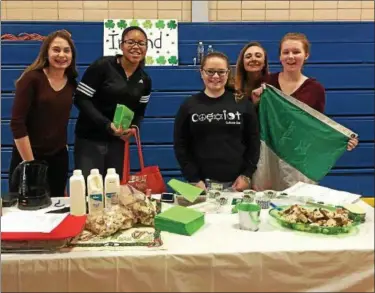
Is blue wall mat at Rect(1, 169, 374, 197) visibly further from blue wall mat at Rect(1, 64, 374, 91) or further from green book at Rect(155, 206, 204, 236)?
green book at Rect(155, 206, 204, 236)

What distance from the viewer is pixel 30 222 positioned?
59.8 inches

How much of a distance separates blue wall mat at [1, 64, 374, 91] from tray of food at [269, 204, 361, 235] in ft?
7.88

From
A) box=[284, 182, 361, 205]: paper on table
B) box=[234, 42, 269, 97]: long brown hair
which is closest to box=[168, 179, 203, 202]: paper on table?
box=[284, 182, 361, 205]: paper on table

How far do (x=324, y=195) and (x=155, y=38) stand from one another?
2533 mm

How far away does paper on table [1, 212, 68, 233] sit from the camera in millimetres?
1452

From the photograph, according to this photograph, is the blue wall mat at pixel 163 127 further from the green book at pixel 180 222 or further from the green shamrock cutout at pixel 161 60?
the green book at pixel 180 222

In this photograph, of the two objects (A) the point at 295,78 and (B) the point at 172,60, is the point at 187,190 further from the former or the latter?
(B) the point at 172,60

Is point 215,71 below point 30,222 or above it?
above

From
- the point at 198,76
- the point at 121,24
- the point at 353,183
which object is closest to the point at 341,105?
the point at 353,183

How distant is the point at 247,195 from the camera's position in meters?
1.97

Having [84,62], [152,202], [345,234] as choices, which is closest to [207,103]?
[152,202]

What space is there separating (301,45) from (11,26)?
2698 mm

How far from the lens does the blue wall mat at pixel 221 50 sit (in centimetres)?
383

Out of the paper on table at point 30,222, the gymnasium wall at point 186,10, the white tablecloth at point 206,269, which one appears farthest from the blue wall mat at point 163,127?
the white tablecloth at point 206,269
